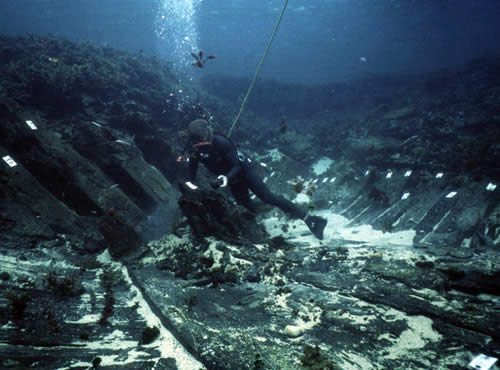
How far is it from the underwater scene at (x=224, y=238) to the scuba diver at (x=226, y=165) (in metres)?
0.04

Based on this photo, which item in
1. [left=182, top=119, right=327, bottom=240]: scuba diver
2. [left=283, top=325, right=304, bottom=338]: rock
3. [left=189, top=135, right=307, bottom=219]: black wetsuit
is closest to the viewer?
[left=283, top=325, right=304, bottom=338]: rock

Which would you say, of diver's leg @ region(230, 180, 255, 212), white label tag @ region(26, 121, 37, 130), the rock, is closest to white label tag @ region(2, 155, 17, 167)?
white label tag @ region(26, 121, 37, 130)

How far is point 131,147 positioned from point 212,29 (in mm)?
90027

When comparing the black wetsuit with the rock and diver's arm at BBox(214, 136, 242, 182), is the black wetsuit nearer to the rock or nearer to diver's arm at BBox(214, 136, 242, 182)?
diver's arm at BBox(214, 136, 242, 182)

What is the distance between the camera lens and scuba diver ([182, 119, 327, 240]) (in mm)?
5965

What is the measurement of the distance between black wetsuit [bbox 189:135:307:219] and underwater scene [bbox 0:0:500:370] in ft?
0.15

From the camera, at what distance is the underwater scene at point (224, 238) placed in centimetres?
274

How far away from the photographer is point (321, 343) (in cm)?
284

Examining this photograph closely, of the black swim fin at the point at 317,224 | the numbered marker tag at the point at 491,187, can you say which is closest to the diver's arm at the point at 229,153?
the black swim fin at the point at 317,224

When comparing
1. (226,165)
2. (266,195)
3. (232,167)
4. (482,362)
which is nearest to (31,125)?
(226,165)

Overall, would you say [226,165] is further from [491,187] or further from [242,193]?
[491,187]

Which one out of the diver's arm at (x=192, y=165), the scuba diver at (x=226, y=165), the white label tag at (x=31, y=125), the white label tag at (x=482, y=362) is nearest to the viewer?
the white label tag at (x=482, y=362)

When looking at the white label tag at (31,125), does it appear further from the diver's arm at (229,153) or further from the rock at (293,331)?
the rock at (293,331)

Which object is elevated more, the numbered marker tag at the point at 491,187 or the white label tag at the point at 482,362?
the numbered marker tag at the point at 491,187
